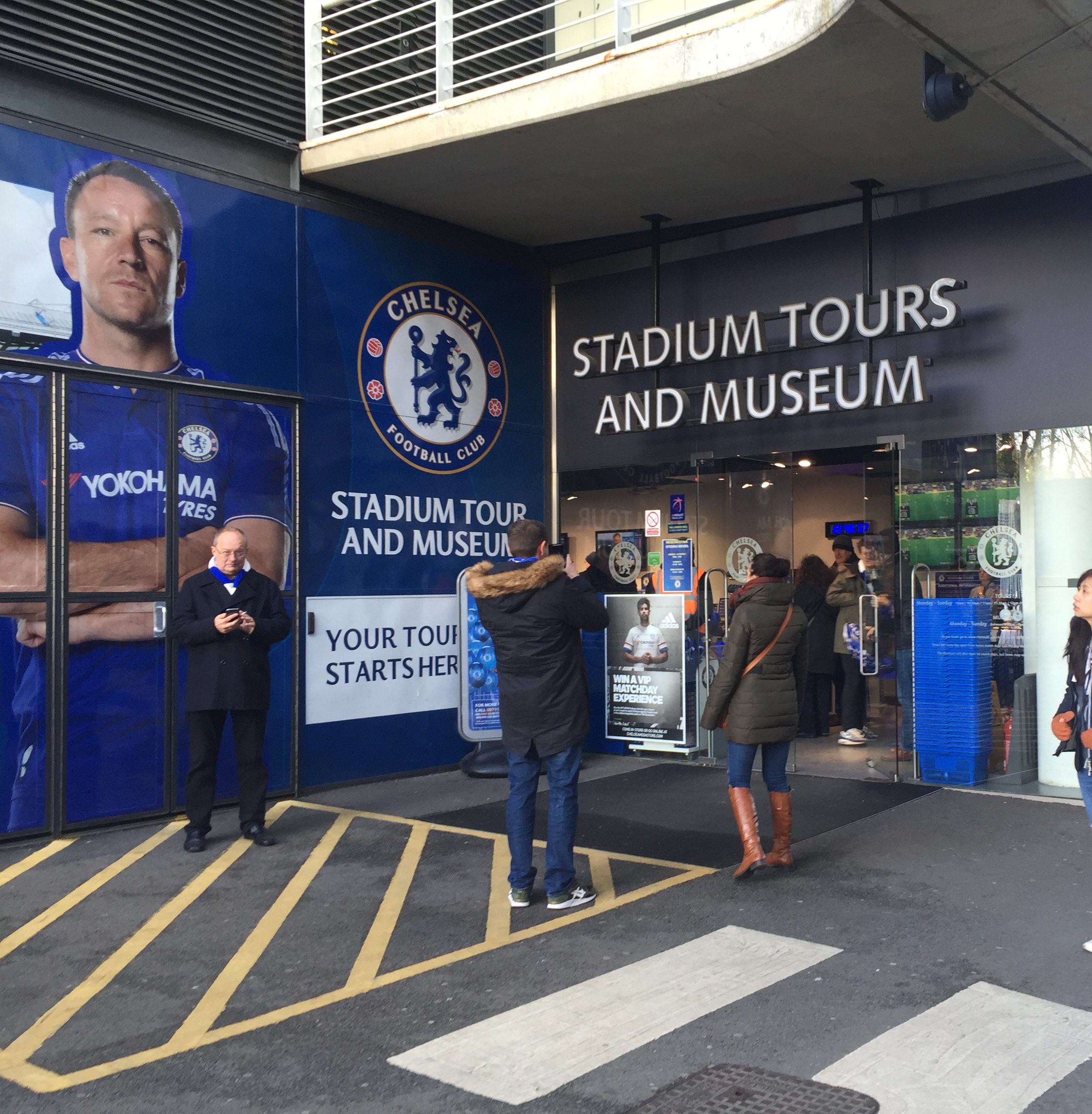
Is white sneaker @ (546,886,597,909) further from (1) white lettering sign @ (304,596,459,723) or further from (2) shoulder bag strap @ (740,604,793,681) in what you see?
(1) white lettering sign @ (304,596,459,723)

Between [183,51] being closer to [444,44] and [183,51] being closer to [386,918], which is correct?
[444,44]

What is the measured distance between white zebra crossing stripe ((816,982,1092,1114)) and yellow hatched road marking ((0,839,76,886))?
4718mm

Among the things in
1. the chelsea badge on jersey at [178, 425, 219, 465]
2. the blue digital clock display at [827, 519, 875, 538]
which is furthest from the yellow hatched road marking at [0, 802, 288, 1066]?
the blue digital clock display at [827, 519, 875, 538]

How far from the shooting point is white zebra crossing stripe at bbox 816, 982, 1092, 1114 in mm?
3527

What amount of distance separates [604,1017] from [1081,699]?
2.48 meters

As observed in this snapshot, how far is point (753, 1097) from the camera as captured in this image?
11.6 feet

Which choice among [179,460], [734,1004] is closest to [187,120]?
[179,460]

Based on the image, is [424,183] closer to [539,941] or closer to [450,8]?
[450,8]

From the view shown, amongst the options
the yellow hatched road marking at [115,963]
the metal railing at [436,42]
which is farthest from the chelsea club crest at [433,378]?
the yellow hatched road marking at [115,963]

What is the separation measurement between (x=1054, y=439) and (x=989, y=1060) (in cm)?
548

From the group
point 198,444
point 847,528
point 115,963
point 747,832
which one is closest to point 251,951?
point 115,963

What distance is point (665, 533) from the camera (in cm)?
1022

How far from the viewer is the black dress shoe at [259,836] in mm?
7069

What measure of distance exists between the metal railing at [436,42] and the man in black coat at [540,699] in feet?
12.5
